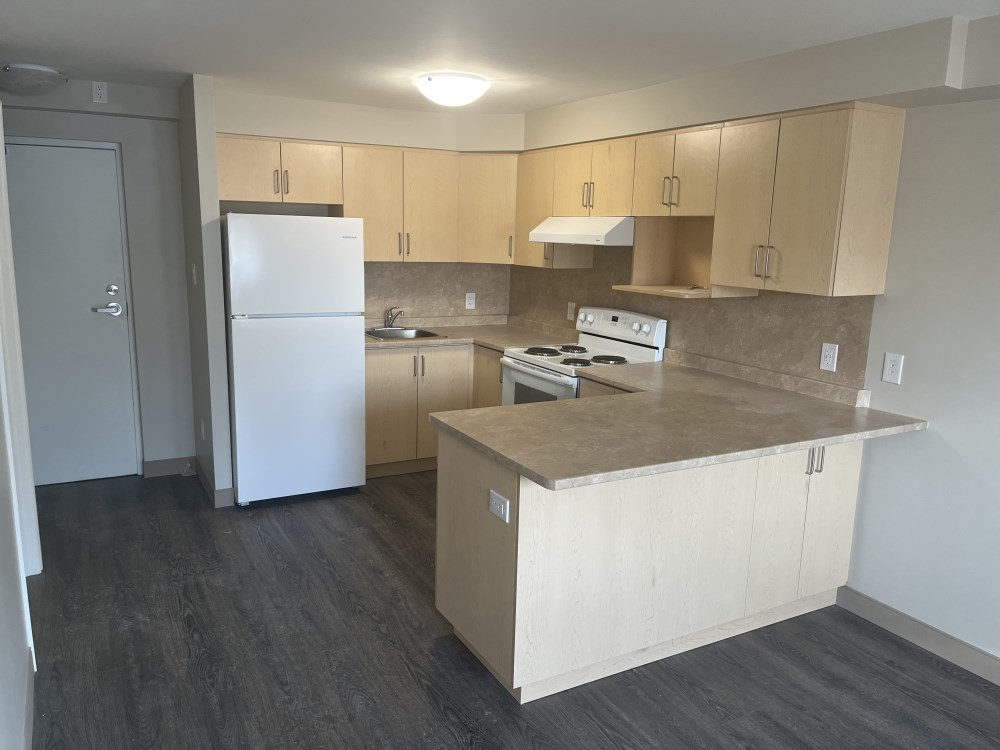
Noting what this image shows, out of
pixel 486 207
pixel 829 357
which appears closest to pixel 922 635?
pixel 829 357

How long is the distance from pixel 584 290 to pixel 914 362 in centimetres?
222

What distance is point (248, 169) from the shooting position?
4238mm

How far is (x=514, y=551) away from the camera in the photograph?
235 centimetres

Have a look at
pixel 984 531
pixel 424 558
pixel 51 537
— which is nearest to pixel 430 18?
pixel 424 558

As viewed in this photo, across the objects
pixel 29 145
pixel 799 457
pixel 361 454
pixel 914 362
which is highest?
pixel 29 145

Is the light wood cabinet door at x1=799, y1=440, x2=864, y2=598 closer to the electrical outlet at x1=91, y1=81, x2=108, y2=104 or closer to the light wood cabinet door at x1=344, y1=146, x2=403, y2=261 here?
the light wood cabinet door at x1=344, y1=146, x2=403, y2=261

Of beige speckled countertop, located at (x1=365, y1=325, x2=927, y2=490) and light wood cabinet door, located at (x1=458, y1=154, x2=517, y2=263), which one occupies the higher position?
light wood cabinet door, located at (x1=458, y1=154, x2=517, y2=263)

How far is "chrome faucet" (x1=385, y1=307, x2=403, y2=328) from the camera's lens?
512 centimetres

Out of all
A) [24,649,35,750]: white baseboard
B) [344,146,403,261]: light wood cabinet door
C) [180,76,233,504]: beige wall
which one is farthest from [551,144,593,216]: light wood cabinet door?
[24,649,35,750]: white baseboard

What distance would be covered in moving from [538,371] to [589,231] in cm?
80

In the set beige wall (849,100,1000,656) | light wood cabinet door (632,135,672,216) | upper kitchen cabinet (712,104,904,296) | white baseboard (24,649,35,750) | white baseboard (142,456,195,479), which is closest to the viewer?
white baseboard (24,649,35,750)

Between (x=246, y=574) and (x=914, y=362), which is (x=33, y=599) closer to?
(x=246, y=574)

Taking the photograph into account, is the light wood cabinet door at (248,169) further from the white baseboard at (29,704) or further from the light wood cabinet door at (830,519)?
the light wood cabinet door at (830,519)

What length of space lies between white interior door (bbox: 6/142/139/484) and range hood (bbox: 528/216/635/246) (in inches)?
100
